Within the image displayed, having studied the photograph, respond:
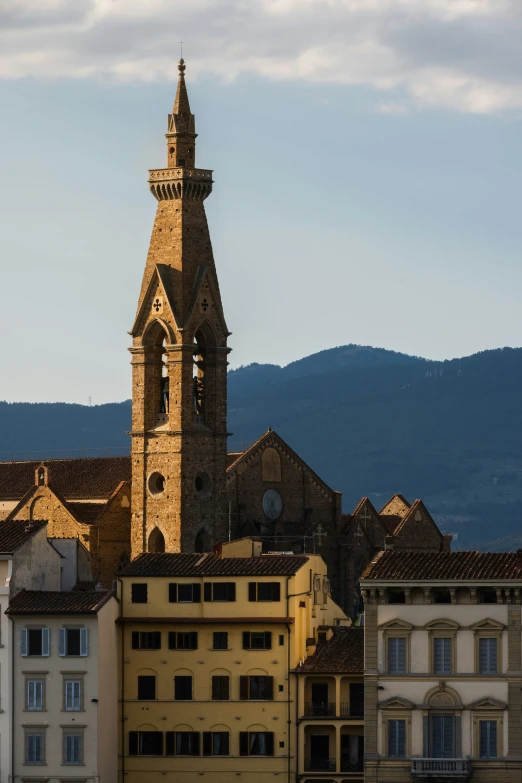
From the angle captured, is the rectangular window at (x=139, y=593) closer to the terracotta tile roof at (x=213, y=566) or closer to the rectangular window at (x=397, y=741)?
the terracotta tile roof at (x=213, y=566)

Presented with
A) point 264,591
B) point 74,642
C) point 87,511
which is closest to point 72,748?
point 74,642

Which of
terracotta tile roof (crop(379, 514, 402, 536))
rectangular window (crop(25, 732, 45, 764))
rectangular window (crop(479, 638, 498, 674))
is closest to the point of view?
rectangular window (crop(479, 638, 498, 674))

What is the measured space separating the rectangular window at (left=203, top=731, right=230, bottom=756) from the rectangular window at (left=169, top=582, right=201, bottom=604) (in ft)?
18.0

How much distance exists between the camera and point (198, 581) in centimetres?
10062

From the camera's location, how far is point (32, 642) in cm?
9794

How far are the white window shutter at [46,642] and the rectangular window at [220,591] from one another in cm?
693

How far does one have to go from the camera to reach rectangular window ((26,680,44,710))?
97438 mm

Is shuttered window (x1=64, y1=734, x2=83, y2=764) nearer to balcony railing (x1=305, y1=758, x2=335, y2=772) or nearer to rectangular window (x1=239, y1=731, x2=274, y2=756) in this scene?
rectangular window (x1=239, y1=731, x2=274, y2=756)

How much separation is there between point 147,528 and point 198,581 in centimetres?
2772

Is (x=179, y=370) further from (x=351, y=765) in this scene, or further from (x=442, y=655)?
(x=442, y=655)

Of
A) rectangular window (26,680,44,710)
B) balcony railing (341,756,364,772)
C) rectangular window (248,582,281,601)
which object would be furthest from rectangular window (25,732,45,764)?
balcony railing (341,756,364,772)

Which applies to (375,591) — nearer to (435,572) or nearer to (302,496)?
(435,572)

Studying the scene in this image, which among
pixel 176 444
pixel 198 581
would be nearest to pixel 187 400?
pixel 176 444

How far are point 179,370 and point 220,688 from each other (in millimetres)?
31747
